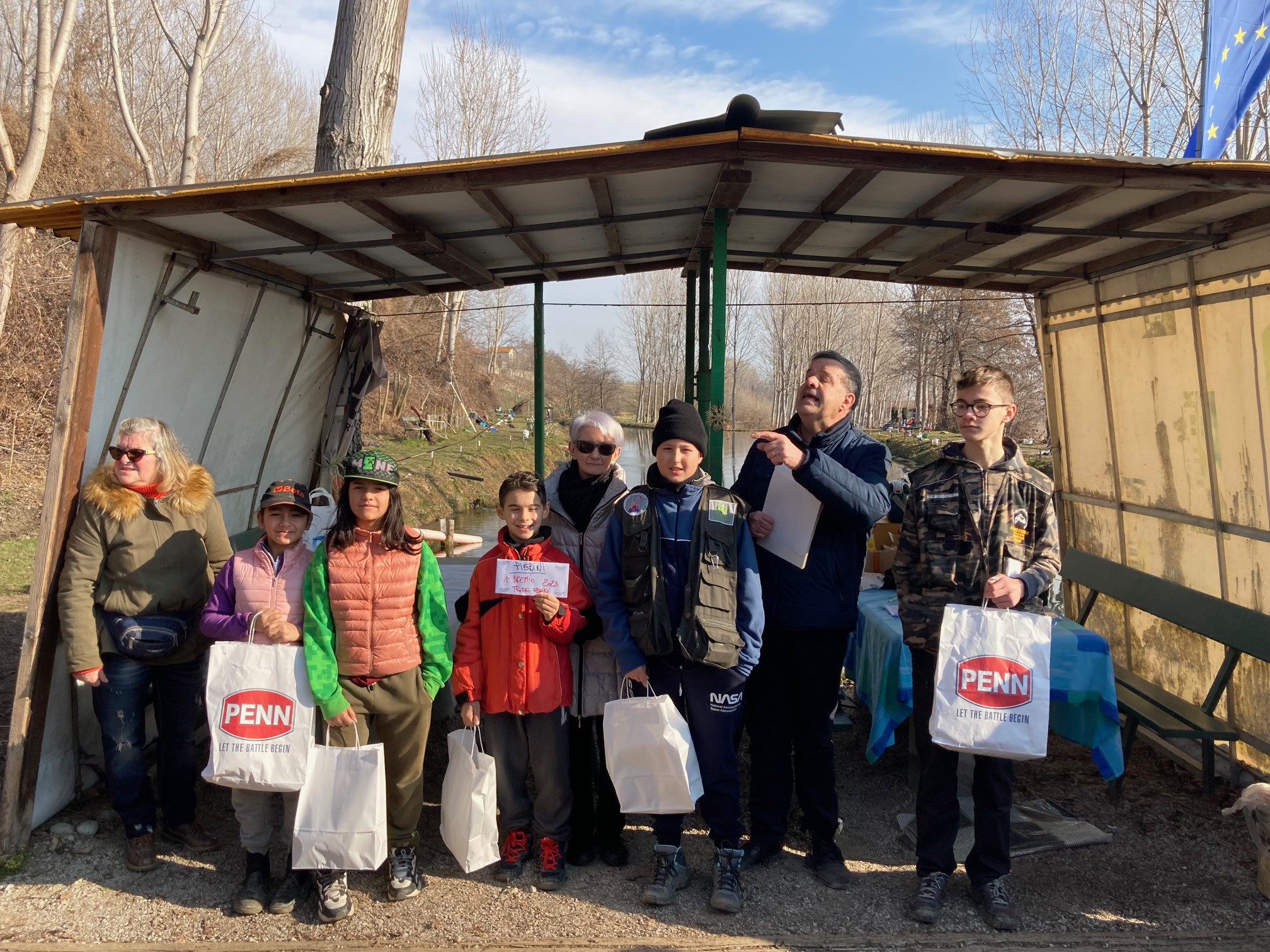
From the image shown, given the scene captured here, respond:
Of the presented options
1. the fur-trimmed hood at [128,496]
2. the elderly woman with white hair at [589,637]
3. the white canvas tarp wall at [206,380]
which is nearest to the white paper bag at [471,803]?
the elderly woman with white hair at [589,637]

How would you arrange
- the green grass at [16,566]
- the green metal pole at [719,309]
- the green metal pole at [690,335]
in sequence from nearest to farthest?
1. the green metal pole at [719,309]
2. the green metal pole at [690,335]
3. the green grass at [16,566]

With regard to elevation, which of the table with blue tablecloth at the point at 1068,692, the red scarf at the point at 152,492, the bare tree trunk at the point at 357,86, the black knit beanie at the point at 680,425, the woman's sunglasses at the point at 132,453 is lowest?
the table with blue tablecloth at the point at 1068,692

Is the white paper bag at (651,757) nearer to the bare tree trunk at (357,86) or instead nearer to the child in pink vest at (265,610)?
the child in pink vest at (265,610)

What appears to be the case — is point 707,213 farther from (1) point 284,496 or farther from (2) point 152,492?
(2) point 152,492

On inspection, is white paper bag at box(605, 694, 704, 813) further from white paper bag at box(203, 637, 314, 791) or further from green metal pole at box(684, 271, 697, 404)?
green metal pole at box(684, 271, 697, 404)

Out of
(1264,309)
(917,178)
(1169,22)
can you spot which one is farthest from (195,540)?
(1169,22)

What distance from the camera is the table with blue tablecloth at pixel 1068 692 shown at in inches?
140

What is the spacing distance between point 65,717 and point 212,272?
2.37 meters

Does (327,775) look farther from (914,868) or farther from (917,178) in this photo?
(917,178)

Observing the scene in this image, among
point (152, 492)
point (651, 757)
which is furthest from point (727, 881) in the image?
point (152, 492)

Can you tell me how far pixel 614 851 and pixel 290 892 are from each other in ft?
4.10

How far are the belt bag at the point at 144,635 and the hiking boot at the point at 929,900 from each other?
9.89 feet

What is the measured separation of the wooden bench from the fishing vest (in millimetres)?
2308

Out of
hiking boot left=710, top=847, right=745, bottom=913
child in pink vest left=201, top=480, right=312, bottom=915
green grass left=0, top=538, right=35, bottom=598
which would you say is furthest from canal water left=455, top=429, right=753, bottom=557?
green grass left=0, top=538, right=35, bottom=598
